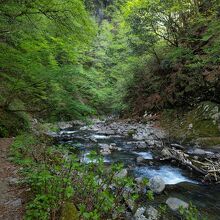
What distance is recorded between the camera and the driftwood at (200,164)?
6.28m

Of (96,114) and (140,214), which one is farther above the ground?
(96,114)

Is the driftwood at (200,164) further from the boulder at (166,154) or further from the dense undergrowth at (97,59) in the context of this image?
the dense undergrowth at (97,59)

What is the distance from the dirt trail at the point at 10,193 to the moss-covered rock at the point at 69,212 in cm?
53

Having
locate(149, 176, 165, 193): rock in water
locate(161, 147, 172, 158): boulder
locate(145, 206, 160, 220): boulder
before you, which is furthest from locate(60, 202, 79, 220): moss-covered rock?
locate(161, 147, 172, 158): boulder

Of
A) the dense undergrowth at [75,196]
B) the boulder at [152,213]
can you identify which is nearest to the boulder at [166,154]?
the boulder at [152,213]

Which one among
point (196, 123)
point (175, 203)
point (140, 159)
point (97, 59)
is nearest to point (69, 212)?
point (175, 203)

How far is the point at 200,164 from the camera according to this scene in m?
7.28

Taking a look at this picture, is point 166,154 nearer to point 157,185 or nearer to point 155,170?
point 155,170

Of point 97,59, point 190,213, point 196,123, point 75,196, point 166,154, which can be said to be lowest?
point 166,154

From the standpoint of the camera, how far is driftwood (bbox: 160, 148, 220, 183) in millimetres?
6284

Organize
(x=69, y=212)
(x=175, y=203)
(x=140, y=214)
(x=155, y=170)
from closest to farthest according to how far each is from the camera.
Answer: (x=69, y=212)
(x=140, y=214)
(x=175, y=203)
(x=155, y=170)

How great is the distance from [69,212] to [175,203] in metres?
2.49

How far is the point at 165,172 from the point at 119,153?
2.43 meters

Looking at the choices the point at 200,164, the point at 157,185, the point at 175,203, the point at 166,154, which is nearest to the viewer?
the point at 175,203
